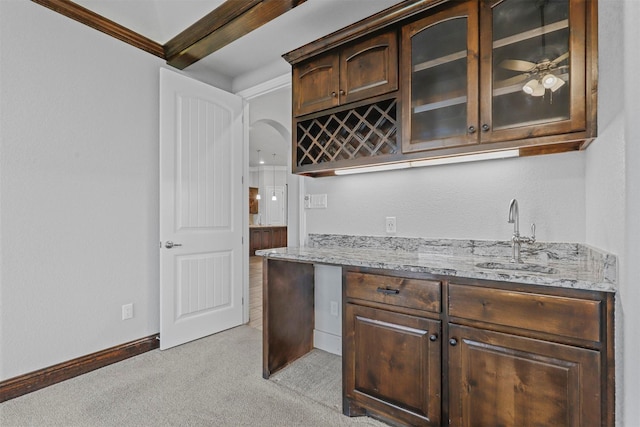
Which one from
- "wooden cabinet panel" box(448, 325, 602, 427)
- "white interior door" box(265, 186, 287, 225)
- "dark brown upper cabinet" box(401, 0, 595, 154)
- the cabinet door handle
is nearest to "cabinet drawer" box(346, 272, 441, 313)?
the cabinet door handle

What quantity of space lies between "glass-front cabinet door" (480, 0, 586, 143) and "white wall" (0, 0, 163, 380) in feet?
8.40

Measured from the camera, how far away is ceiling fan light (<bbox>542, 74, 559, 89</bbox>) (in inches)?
57.9

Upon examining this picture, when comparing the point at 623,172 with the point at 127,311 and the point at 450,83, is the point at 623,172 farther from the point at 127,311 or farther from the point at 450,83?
the point at 127,311

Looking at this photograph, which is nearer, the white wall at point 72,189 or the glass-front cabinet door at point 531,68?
the glass-front cabinet door at point 531,68

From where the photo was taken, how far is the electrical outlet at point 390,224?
228 cm

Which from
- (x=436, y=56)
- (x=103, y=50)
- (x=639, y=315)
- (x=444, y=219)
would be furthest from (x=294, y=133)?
(x=639, y=315)

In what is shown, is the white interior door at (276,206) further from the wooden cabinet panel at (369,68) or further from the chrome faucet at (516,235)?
the chrome faucet at (516,235)

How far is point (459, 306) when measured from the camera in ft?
4.65

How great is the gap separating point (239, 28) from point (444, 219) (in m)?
2.00

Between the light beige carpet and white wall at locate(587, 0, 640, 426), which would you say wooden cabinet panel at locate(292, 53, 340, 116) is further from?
the light beige carpet

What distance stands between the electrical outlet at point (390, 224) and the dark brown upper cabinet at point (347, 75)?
86 centimetres

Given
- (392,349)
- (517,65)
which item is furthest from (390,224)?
(517,65)

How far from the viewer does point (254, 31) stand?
2529 millimetres

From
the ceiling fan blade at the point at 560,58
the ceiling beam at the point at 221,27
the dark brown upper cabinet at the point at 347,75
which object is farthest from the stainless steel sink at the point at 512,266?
the ceiling beam at the point at 221,27
